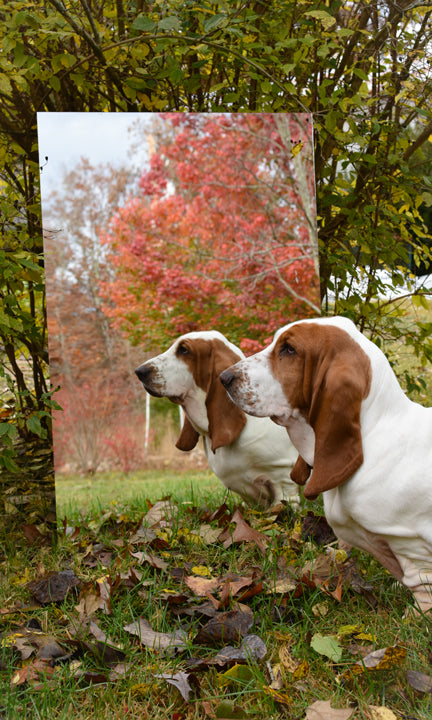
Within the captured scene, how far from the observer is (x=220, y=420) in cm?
319

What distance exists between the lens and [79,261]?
3674mm

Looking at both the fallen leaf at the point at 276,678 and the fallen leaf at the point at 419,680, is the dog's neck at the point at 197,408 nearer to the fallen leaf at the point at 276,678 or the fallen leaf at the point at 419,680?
the fallen leaf at the point at 276,678

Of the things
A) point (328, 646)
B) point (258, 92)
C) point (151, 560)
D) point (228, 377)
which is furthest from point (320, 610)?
point (258, 92)

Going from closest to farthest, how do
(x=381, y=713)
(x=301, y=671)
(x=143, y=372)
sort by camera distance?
1. (x=381, y=713)
2. (x=301, y=671)
3. (x=143, y=372)

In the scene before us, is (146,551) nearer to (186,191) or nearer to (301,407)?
(301,407)

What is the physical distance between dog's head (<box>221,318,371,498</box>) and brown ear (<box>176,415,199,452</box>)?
0.94 meters

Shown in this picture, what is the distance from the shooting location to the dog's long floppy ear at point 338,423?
2.23 meters

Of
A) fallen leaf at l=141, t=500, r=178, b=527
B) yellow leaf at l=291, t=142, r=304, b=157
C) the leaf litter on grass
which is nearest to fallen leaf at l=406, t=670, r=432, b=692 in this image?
the leaf litter on grass

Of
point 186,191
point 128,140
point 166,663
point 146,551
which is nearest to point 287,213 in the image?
point 186,191

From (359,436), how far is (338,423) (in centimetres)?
8

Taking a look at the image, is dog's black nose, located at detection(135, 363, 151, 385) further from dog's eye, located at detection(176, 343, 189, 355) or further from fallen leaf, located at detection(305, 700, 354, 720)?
fallen leaf, located at detection(305, 700, 354, 720)

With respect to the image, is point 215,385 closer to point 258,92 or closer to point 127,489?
point 127,489

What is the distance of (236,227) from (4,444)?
68.7 inches

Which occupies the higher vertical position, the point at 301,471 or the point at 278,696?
the point at 301,471
